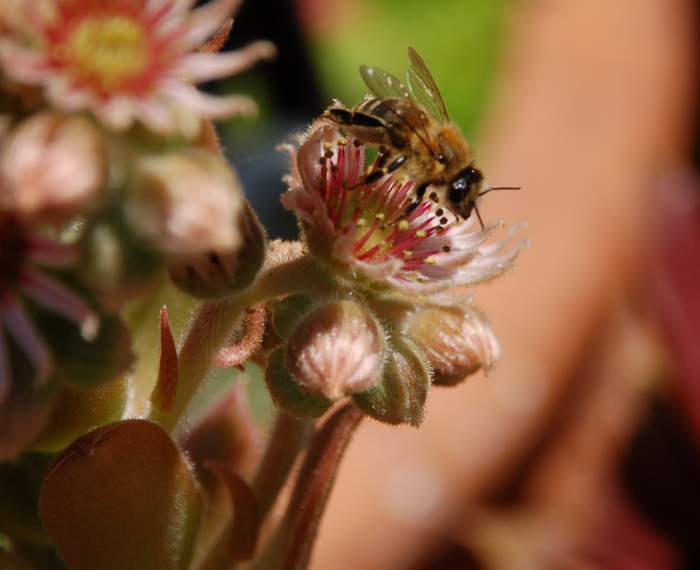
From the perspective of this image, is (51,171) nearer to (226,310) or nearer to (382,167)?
(226,310)

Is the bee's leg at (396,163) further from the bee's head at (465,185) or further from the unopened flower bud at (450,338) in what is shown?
the unopened flower bud at (450,338)

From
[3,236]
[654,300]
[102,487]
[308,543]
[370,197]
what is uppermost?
[3,236]

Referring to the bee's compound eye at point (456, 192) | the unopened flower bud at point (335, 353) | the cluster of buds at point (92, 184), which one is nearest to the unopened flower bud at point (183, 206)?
the cluster of buds at point (92, 184)

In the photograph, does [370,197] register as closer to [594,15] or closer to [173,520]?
[173,520]

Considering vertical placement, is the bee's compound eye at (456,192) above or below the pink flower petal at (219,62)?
below

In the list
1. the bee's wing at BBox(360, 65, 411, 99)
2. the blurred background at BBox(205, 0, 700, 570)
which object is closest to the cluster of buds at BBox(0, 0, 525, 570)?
the bee's wing at BBox(360, 65, 411, 99)

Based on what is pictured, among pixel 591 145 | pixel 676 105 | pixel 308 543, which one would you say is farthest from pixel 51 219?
pixel 676 105

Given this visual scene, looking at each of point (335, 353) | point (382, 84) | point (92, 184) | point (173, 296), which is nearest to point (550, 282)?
point (382, 84)
